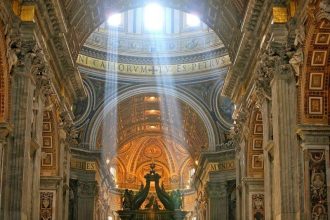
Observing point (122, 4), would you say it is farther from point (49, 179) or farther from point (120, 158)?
point (120, 158)

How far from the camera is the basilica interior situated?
16.5m

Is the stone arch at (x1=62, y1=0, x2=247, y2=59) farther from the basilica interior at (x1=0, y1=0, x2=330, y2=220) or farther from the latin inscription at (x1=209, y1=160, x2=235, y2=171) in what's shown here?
the latin inscription at (x1=209, y1=160, x2=235, y2=171)

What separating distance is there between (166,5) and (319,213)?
13.3m

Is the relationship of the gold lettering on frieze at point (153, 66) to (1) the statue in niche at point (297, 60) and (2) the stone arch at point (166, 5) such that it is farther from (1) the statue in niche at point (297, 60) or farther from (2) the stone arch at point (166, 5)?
(1) the statue in niche at point (297, 60)

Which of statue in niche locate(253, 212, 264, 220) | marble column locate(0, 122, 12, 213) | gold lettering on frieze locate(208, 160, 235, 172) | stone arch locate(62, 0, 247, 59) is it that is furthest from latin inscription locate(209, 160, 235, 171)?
marble column locate(0, 122, 12, 213)

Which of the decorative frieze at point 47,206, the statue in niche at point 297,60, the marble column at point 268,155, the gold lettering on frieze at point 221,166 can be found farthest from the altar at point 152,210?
the statue in niche at point 297,60

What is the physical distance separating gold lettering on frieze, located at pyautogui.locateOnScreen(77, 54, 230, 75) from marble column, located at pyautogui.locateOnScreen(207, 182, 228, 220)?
5.97 meters

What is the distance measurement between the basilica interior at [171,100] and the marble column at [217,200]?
56mm

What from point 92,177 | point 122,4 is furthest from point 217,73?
point 122,4

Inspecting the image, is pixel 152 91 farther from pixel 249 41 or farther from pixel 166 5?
pixel 249 41

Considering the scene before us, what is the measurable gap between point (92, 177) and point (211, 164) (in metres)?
5.87

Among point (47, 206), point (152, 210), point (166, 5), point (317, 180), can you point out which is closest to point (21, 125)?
point (47, 206)

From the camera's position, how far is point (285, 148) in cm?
1680

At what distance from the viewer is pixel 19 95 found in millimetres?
17188
